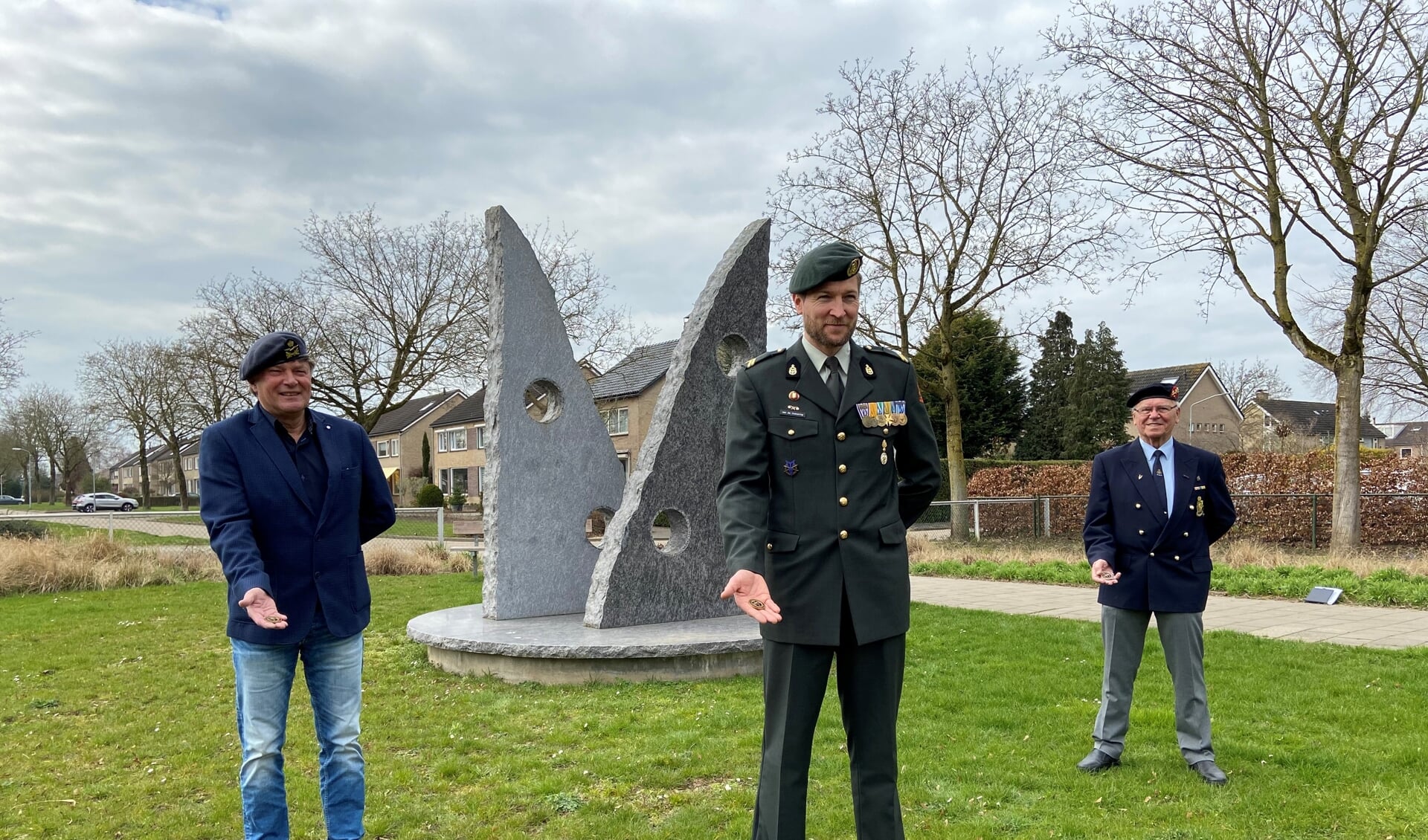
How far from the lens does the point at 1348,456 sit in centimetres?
1455

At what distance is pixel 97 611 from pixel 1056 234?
16.9 metres

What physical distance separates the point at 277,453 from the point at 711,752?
284 cm

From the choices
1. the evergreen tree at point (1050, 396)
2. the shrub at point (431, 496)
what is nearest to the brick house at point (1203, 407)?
the evergreen tree at point (1050, 396)

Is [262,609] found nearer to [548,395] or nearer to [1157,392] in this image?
[1157,392]

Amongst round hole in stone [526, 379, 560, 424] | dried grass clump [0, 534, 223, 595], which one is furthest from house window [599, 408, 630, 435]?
round hole in stone [526, 379, 560, 424]

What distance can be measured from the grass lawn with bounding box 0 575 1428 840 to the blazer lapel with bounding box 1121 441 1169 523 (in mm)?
1260

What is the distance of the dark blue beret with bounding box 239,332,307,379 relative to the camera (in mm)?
3508

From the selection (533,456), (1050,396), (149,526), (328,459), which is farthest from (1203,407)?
(328,459)

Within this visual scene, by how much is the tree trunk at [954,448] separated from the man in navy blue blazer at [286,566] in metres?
18.4

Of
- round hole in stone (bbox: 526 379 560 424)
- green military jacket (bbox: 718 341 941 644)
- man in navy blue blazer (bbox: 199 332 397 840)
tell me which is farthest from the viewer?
round hole in stone (bbox: 526 379 560 424)

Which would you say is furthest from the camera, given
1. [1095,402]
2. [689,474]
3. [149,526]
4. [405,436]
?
[405,436]

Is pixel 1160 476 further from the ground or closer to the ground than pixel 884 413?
closer to the ground

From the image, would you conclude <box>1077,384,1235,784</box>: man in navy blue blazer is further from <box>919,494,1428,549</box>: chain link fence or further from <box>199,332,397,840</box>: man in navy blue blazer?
<box>919,494,1428,549</box>: chain link fence

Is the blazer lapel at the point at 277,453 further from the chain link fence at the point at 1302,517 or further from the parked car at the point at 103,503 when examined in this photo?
the parked car at the point at 103,503
